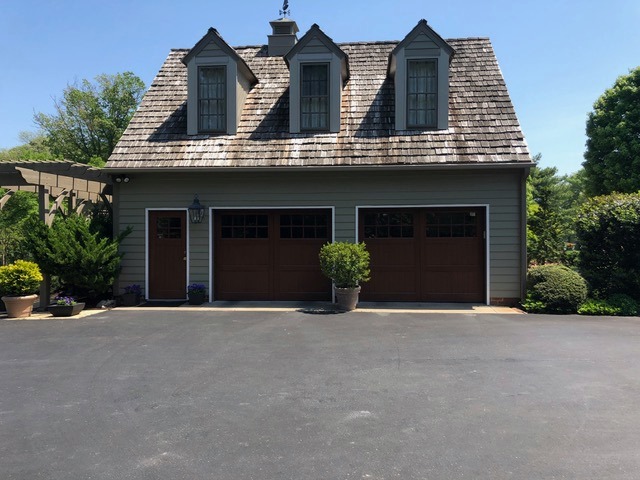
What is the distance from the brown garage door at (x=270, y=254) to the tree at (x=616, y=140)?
19.7 meters

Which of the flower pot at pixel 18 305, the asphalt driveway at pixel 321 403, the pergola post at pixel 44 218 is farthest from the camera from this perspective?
the pergola post at pixel 44 218

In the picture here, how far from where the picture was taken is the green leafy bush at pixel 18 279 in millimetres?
9422

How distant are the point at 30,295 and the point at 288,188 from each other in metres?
5.94

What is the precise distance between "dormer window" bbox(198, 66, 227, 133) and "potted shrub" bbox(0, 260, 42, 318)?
5.04m

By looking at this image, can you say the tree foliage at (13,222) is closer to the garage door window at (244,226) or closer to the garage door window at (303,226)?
the garage door window at (244,226)

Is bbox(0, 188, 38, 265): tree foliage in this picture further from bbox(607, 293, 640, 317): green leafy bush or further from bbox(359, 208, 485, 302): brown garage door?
bbox(607, 293, 640, 317): green leafy bush

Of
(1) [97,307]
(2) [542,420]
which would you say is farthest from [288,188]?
(2) [542,420]

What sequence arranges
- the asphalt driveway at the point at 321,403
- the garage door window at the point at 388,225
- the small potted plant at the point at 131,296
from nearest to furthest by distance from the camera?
the asphalt driveway at the point at 321,403
the small potted plant at the point at 131,296
the garage door window at the point at 388,225

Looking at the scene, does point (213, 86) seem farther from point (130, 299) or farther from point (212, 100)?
point (130, 299)

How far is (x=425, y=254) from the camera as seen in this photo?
427 inches

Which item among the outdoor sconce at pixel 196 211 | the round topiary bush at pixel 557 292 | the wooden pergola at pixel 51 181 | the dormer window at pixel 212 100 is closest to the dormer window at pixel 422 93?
the round topiary bush at pixel 557 292

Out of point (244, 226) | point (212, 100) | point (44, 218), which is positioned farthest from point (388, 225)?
point (44, 218)

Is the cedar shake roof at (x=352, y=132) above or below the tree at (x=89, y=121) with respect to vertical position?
below

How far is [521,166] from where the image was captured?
32.6 feet
